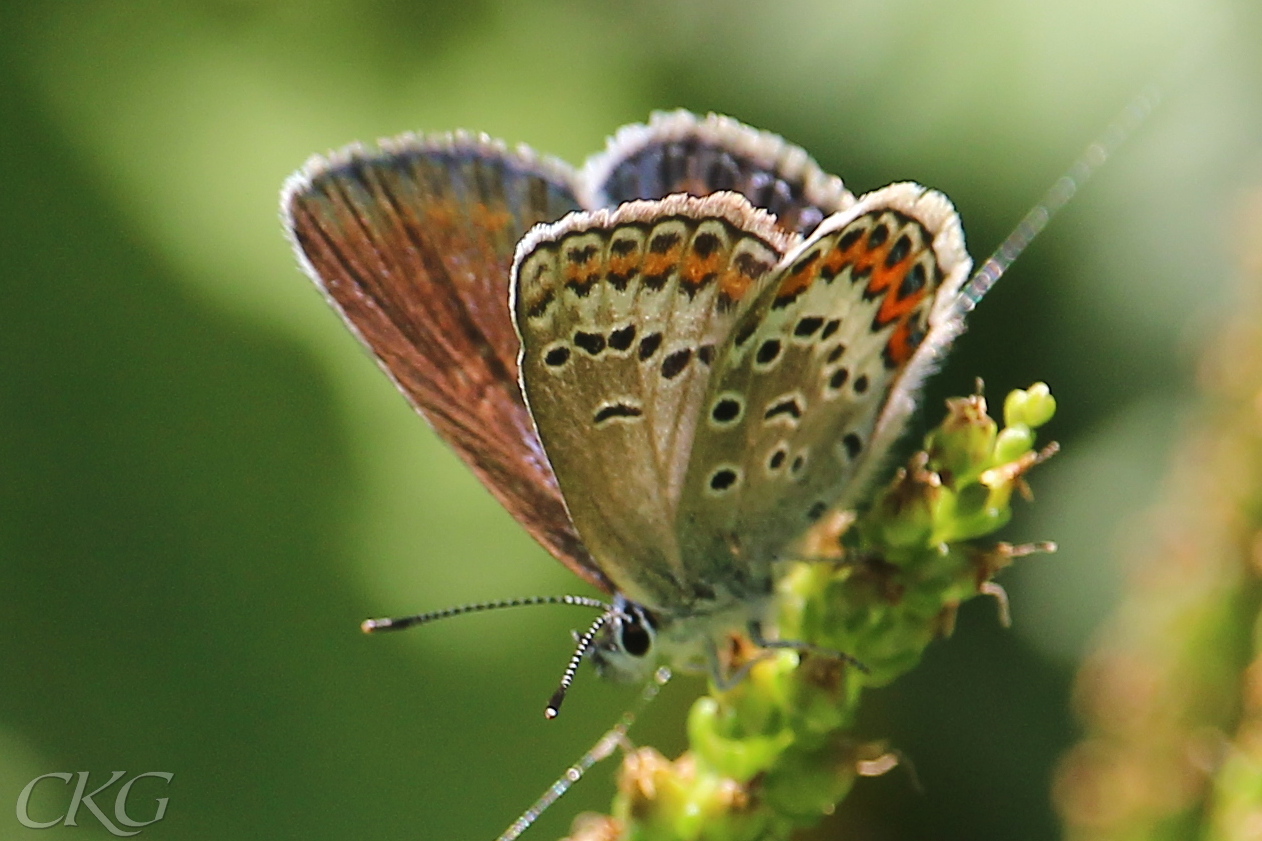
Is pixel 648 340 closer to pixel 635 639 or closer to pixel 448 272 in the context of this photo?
pixel 448 272

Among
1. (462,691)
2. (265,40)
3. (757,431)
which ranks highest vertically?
(265,40)

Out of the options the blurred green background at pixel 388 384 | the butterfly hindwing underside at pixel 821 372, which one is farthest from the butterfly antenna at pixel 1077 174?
the butterfly hindwing underside at pixel 821 372

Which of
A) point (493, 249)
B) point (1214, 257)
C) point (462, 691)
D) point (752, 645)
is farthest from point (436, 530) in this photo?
point (1214, 257)

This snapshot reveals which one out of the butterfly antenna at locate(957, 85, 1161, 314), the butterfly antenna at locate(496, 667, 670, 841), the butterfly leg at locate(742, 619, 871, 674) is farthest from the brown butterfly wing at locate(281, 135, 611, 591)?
the butterfly antenna at locate(957, 85, 1161, 314)

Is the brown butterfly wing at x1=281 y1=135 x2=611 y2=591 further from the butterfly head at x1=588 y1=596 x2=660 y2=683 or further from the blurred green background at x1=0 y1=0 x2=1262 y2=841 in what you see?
the blurred green background at x1=0 y1=0 x2=1262 y2=841

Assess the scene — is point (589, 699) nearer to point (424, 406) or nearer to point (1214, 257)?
point (424, 406)

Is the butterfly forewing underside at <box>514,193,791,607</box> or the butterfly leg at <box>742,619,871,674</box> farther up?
the butterfly forewing underside at <box>514,193,791,607</box>

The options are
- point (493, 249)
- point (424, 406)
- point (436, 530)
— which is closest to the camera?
point (424, 406)

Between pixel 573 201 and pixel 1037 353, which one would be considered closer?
pixel 573 201

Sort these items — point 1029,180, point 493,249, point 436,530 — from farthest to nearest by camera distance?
Result: point 1029,180
point 436,530
point 493,249
